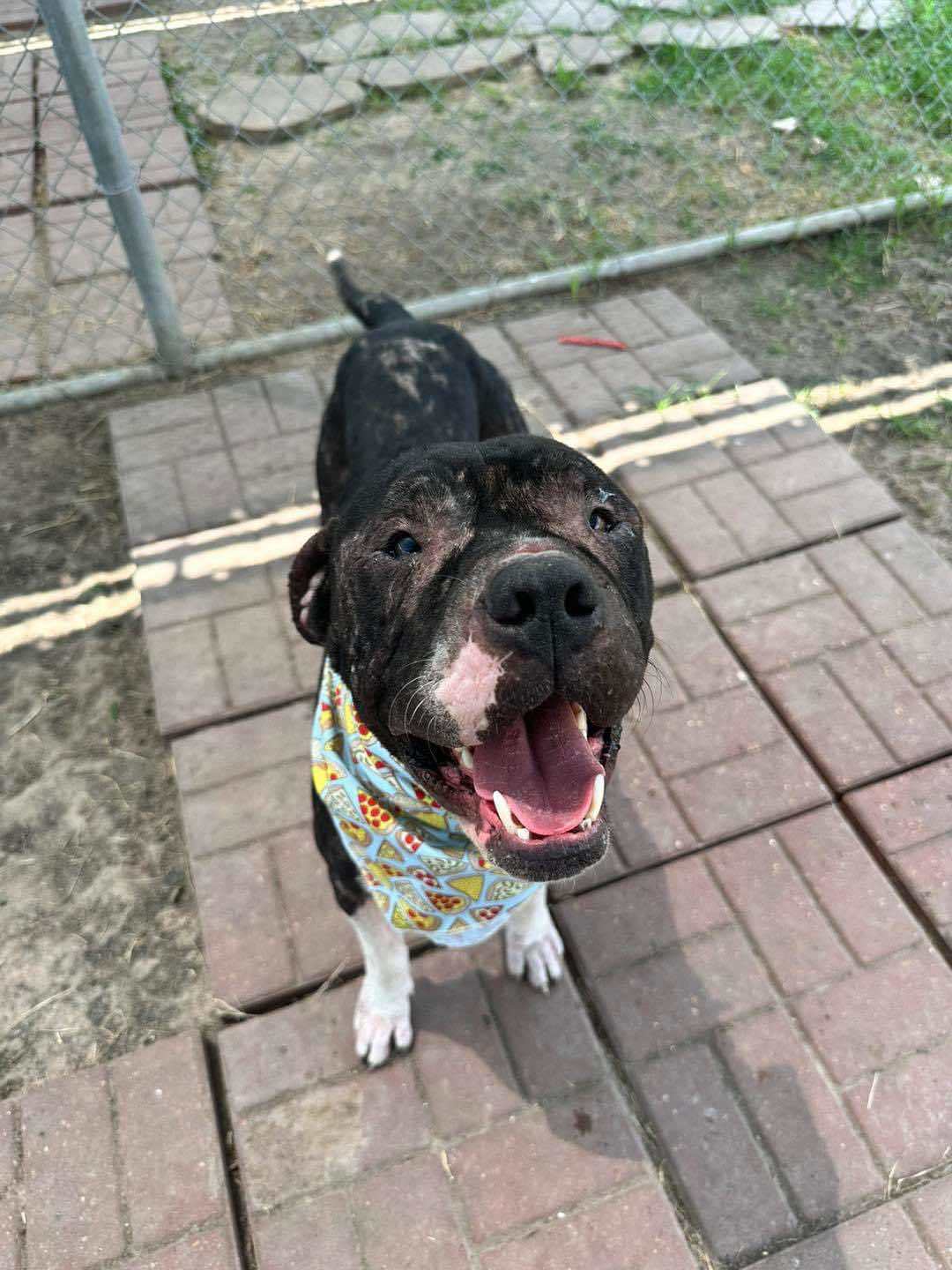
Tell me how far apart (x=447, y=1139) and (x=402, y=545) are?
169cm

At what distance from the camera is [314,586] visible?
269 cm

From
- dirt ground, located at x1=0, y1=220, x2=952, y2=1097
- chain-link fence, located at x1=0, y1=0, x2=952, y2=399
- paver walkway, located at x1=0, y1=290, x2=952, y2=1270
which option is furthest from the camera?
chain-link fence, located at x1=0, y1=0, x2=952, y2=399

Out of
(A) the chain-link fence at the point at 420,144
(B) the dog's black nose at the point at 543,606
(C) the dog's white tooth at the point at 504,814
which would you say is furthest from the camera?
(A) the chain-link fence at the point at 420,144

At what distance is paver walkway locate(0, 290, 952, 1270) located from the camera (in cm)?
256

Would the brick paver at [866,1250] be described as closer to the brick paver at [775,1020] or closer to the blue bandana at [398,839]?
the brick paver at [775,1020]

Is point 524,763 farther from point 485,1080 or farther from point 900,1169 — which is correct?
point 900,1169

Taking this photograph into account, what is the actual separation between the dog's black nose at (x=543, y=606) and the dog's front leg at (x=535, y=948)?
4.37 feet

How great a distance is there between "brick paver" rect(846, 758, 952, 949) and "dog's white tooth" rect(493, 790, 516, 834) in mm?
1829

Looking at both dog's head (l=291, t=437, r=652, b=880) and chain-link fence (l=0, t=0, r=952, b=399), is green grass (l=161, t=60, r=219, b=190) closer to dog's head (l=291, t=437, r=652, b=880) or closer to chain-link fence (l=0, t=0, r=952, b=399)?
chain-link fence (l=0, t=0, r=952, b=399)

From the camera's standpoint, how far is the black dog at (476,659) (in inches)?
71.7

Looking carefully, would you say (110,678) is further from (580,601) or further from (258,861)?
(580,601)

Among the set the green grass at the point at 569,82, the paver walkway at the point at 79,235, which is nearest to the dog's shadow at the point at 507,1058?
the paver walkway at the point at 79,235

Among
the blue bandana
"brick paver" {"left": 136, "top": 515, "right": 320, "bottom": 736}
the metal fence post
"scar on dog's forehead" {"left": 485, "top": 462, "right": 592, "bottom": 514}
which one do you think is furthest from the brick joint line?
the metal fence post

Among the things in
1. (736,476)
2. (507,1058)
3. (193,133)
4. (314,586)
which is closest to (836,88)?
(736,476)
